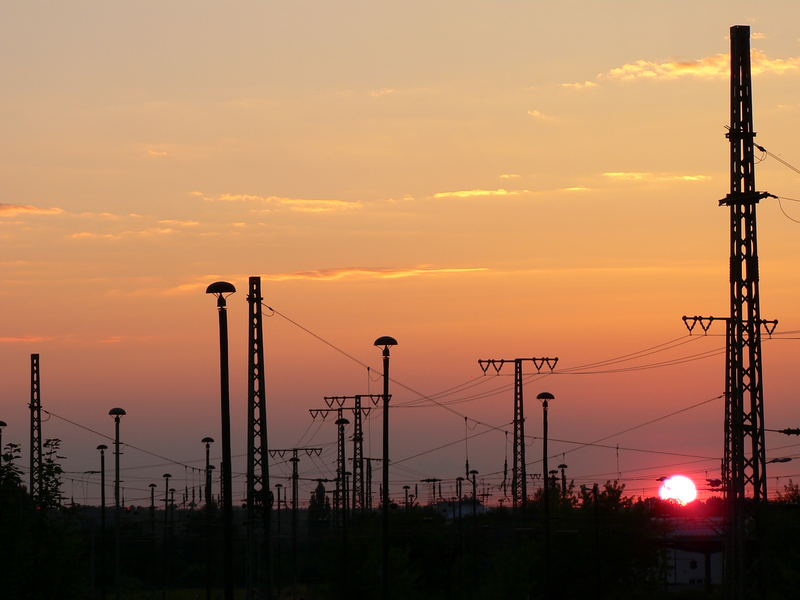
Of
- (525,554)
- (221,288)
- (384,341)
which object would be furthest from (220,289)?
(525,554)

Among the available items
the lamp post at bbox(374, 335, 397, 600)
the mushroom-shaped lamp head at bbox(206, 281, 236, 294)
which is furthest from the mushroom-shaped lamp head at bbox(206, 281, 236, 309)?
the lamp post at bbox(374, 335, 397, 600)

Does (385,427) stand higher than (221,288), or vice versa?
(221,288)

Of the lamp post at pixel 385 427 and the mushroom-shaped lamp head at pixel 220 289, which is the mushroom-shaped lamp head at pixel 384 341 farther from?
the mushroom-shaped lamp head at pixel 220 289

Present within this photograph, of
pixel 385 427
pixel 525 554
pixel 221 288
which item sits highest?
pixel 221 288

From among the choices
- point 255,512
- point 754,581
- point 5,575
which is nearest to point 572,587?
point 255,512

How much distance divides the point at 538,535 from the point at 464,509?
324 feet

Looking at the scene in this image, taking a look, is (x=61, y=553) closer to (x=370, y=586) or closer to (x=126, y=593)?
(x=370, y=586)

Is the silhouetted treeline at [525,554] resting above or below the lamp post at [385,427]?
below

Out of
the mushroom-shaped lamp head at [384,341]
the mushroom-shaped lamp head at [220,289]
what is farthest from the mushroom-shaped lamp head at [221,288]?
the mushroom-shaped lamp head at [384,341]

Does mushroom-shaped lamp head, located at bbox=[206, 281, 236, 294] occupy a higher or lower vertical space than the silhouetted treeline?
higher

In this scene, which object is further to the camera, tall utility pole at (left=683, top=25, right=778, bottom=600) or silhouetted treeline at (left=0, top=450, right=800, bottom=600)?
silhouetted treeline at (left=0, top=450, right=800, bottom=600)

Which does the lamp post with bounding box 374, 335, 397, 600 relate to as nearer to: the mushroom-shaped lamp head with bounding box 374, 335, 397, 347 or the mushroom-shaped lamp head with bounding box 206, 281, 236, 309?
the mushroom-shaped lamp head with bounding box 374, 335, 397, 347

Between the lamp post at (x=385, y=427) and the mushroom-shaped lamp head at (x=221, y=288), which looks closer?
the mushroom-shaped lamp head at (x=221, y=288)

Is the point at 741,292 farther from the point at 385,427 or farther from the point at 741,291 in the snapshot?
the point at 385,427
